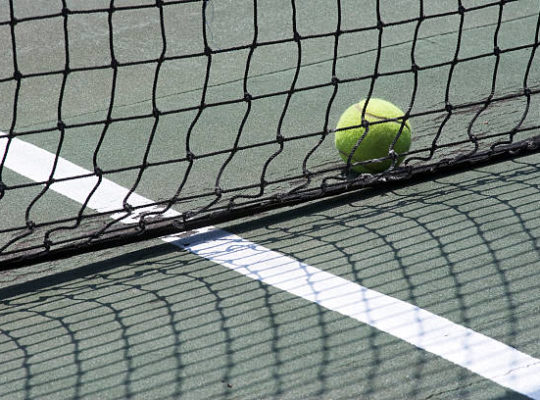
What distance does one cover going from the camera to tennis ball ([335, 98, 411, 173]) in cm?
336

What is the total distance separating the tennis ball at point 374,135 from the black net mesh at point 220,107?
0.09 m

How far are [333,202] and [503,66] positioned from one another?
67.3 inches

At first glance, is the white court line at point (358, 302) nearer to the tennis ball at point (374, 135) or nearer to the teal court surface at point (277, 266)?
the teal court surface at point (277, 266)

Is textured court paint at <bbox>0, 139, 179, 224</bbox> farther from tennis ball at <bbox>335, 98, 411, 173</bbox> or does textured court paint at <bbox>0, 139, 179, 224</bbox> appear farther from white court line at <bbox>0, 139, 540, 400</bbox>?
tennis ball at <bbox>335, 98, 411, 173</bbox>

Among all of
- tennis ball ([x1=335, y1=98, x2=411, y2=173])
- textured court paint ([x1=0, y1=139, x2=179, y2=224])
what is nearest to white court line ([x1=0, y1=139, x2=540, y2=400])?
textured court paint ([x1=0, y1=139, x2=179, y2=224])

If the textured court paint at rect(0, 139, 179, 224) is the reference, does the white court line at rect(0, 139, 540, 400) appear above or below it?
below

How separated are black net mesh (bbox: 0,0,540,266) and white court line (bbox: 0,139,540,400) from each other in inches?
2.2

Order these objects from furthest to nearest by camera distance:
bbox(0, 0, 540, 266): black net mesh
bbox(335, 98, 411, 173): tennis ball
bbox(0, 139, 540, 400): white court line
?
1. bbox(335, 98, 411, 173): tennis ball
2. bbox(0, 0, 540, 266): black net mesh
3. bbox(0, 139, 540, 400): white court line

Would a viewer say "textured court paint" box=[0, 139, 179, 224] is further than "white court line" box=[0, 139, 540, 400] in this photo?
Yes

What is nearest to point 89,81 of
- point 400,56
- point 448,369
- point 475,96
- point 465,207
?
point 400,56

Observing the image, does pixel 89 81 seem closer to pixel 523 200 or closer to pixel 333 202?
pixel 333 202

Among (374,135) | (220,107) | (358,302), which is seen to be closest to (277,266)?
(358,302)

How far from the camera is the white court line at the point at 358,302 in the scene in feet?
7.76

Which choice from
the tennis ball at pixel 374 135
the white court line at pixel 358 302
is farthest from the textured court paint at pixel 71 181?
the tennis ball at pixel 374 135
